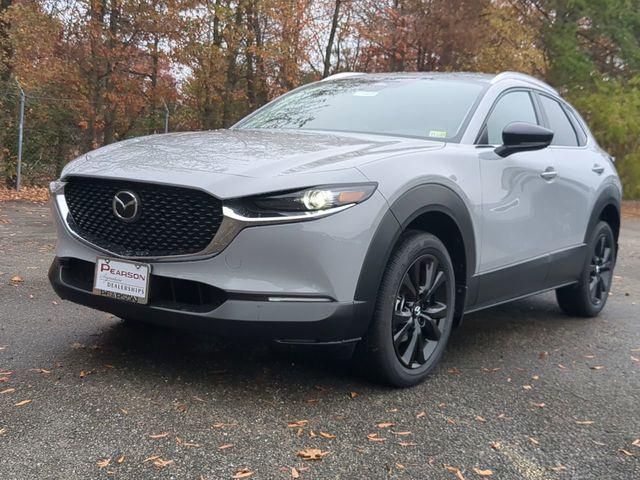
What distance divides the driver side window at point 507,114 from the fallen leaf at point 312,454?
2181 mm

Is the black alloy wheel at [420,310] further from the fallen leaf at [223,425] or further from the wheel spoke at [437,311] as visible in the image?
the fallen leaf at [223,425]

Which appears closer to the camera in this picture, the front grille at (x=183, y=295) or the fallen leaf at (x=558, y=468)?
the fallen leaf at (x=558, y=468)

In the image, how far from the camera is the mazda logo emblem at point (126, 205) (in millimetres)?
3037

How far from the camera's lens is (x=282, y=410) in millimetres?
3047

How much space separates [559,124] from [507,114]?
0.97 m

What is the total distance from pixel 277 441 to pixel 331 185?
109cm

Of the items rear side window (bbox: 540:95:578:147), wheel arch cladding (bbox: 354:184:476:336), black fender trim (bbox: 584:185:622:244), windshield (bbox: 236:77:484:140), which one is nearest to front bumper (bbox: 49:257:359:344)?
wheel arch cladding (bbox: 354:184:476:336)

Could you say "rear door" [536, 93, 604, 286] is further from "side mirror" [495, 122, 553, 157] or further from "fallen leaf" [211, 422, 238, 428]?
"fallen leaf" [211, 422, 238, 428]

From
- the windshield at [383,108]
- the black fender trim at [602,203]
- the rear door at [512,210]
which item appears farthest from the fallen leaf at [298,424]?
the black fender trim at [602,203]

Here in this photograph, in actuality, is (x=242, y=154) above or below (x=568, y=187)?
above

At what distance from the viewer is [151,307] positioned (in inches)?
120

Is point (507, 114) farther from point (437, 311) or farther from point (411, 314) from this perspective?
point (411, 314)

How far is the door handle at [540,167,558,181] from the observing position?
14.7ft

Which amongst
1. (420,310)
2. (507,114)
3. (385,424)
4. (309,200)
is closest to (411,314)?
(420,310)
